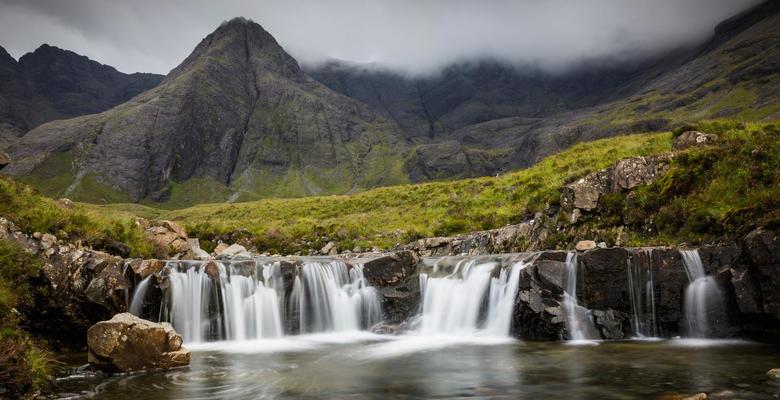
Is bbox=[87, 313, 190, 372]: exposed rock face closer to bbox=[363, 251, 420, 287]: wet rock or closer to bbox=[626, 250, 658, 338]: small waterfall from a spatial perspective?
bbox=[363, 251, 420, 287]: wet rock

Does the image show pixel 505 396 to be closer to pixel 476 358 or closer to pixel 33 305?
pixel 476 358

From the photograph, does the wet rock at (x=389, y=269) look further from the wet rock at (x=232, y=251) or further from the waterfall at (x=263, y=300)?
the wet rock at (x=232, y=251)

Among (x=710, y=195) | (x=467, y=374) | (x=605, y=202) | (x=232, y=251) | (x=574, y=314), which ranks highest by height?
(x=605, y=202)

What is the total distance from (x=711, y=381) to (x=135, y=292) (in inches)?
745

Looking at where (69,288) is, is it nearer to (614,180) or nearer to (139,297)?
(139,297)

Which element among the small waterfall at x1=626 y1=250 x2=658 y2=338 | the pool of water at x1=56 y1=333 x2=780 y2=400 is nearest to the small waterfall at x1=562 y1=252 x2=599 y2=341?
the pool of water at x1=56 y1=333 x2=780 y2=400

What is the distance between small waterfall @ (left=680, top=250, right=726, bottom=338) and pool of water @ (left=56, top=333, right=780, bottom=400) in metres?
0.79

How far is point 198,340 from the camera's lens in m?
19.8

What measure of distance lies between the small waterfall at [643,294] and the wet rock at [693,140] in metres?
10.1

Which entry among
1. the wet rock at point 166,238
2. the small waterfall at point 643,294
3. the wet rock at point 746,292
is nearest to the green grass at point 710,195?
the wet rock at point 746,292

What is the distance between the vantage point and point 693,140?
24391 millimetres

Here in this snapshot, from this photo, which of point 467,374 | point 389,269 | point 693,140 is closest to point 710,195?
point 693,140

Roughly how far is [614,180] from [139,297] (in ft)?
72.0

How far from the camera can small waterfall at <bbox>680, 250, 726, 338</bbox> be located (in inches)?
635
